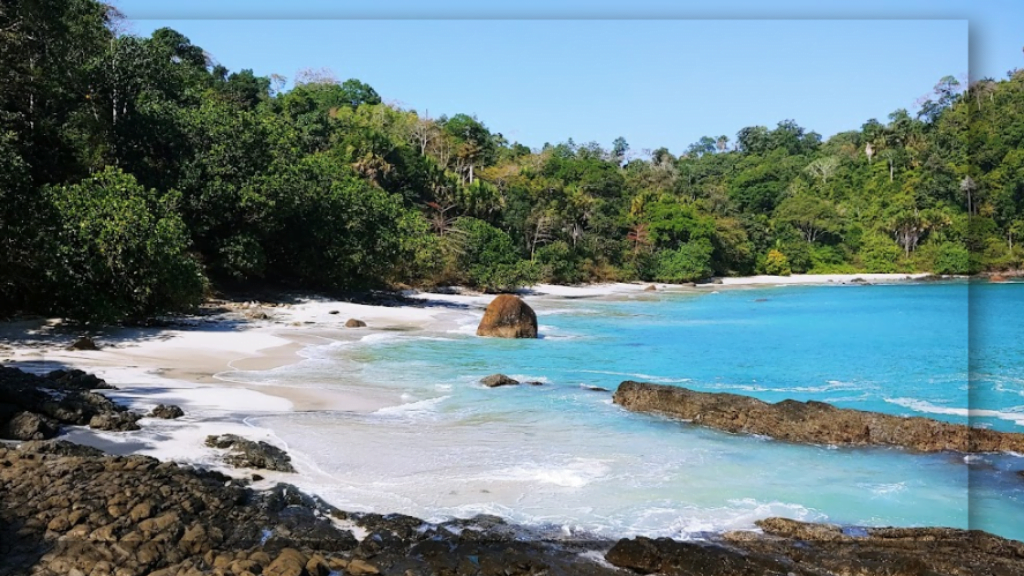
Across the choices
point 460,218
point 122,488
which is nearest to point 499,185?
point 460,218

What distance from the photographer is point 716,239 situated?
6259cm

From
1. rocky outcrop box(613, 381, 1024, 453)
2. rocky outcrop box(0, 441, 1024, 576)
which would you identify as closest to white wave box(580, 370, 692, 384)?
rocky outcrop box(613, 381, 1024, 453)

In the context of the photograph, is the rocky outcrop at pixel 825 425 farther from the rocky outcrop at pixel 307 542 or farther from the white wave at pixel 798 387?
the white wave at pixel 798 387

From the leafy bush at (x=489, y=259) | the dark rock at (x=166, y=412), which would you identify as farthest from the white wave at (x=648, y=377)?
the leafy bush at (x=489, y=259)

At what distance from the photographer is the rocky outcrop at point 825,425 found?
10.1m

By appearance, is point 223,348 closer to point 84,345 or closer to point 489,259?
point 84,345

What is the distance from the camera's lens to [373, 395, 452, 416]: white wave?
37.3 feet

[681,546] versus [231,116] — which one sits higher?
[231,116]

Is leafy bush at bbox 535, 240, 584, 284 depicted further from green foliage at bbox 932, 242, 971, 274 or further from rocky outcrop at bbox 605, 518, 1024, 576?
rocky outcrop at bbox 605, 518, 1024, 576

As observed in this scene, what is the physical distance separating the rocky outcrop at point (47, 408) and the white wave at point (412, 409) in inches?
141

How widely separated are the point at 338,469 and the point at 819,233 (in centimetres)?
6933

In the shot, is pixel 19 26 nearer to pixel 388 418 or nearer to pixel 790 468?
pixel 388 418

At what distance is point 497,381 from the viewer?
550 inches

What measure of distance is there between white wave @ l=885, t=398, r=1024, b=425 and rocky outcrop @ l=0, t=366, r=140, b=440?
1300 centimetres
